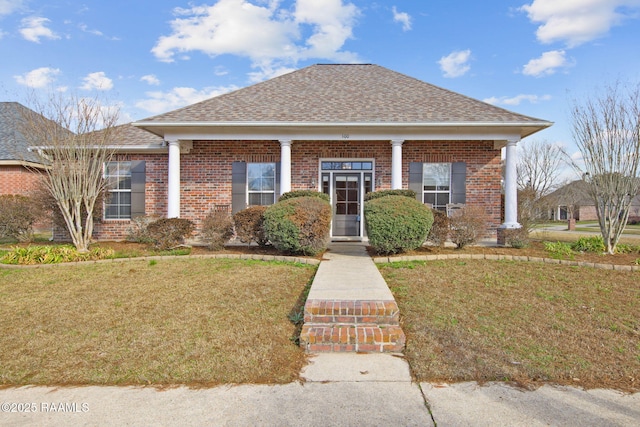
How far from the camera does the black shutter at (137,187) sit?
11.4 m

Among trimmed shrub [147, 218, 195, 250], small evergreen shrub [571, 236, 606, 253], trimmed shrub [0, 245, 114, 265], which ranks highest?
trimmed shrub [147, 218, 195, 250]

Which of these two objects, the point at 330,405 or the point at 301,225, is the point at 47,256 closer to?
the point at 301,225

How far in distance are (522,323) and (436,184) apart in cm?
725

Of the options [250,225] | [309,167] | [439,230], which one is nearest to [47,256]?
[250,225]

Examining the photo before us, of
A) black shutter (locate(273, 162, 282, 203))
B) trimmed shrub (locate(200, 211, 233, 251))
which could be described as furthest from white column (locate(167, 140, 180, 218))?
black shutter (locate(273, 162, 282, 203))

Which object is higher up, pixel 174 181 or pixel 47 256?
pixel 174 181

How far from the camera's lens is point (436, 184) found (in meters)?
11.4

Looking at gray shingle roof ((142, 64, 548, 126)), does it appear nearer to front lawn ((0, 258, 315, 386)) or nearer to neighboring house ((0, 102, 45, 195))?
front lawn ((0, 258, 315, 386))

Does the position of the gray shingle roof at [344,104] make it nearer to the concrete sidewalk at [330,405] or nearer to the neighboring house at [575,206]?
the concrete sidewalk at [330,405]

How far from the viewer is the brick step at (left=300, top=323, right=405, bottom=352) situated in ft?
12.9

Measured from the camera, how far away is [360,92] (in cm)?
1224

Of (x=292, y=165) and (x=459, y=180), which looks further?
(x=292, y=165)

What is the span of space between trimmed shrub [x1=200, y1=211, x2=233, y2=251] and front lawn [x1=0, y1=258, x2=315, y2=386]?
5.98 feet

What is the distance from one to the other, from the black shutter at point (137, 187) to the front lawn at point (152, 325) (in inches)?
177
